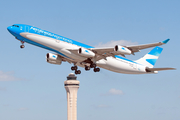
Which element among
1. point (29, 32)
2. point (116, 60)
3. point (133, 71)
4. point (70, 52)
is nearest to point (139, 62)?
point (133, 71)

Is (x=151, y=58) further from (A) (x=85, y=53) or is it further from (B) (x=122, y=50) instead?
(A) (x=85, y=53)

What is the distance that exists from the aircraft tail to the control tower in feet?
366

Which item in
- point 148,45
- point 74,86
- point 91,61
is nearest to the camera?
point 148,45

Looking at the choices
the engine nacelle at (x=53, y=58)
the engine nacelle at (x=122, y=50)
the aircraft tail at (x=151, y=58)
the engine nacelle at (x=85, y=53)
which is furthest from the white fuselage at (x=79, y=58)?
the engine nacelle at (x=122, y=50)

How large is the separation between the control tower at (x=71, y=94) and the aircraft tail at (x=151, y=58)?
11170 centimetres

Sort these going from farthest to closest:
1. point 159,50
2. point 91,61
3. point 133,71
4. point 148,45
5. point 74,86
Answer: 1. point 74,86
2. point 159,50
3. point 133,71
4. point 91,61
5. point 148,45

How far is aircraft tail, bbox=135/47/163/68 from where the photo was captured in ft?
237

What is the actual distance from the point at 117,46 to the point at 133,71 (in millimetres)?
13374

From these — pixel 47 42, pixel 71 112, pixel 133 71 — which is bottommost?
pixel 71 112

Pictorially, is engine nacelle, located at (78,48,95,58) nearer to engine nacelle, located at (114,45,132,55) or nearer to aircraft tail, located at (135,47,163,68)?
engine nacelle, located at (114,45,132,55)

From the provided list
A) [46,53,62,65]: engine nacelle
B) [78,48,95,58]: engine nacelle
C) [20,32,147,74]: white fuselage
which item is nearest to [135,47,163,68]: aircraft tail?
[20,32,147,74]: white fuselage

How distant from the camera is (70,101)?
188m

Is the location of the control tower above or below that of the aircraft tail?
below

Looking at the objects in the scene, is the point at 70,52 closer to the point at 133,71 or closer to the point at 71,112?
the point at 133,71
